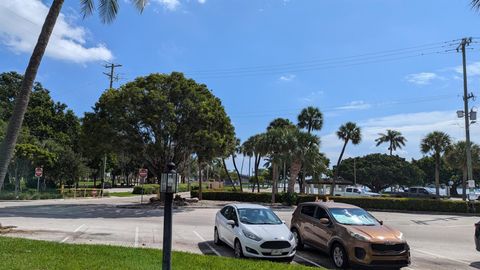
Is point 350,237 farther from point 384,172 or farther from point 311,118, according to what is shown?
point 384,172

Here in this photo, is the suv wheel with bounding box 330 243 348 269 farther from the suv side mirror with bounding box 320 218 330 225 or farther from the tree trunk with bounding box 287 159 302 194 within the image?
the tree trunk with bounding box 287 159 302 194

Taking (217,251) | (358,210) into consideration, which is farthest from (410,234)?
(217,251)

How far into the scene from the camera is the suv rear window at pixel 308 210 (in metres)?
13.2

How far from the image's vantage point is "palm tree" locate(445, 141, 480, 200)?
4788 cm

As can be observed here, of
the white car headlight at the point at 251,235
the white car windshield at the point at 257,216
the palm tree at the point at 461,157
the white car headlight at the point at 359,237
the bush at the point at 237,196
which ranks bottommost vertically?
the bush at the point at 237,196

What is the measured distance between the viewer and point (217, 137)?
32.9 meters

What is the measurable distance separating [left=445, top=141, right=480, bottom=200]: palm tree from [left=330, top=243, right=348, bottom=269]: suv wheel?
41.4m

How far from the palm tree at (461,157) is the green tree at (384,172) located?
3125cm

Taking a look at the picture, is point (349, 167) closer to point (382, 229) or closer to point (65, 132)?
point (65, 132)

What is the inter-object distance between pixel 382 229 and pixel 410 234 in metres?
9.21

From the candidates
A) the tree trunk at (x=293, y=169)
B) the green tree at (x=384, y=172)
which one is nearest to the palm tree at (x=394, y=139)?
the green tree at (x=384, y=172)

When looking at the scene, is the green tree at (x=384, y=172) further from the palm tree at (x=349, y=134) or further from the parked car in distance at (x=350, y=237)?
the parked car in distance at (x=350, y=237)

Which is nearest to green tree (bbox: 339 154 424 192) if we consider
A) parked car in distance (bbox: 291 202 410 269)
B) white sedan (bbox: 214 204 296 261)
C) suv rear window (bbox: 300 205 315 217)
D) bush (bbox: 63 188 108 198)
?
bush (bbox: 63 188 108 198)

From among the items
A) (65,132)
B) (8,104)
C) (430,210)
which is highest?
(8,104)
